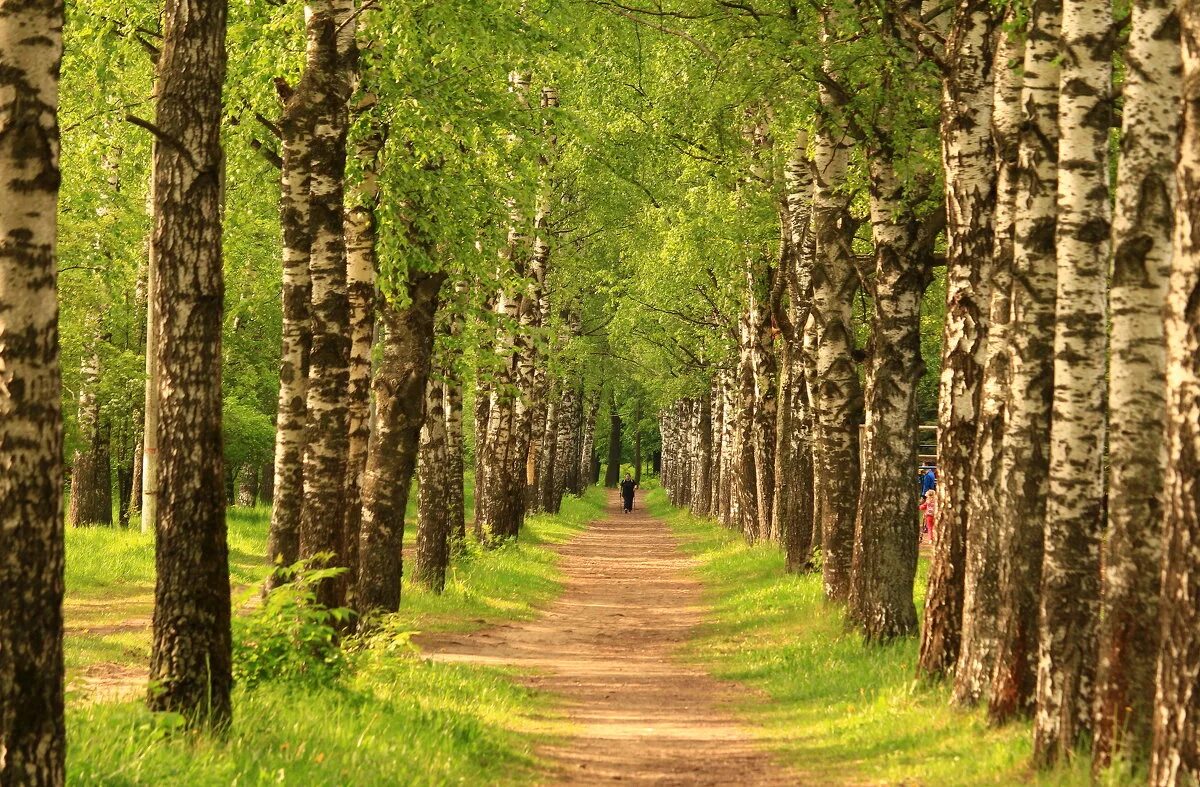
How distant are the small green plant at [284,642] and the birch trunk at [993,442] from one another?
187 inches

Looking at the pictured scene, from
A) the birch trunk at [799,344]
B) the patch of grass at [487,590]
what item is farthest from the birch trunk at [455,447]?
the birch trunk at [799,344]

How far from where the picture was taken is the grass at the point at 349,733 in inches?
311

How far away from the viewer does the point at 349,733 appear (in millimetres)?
9820

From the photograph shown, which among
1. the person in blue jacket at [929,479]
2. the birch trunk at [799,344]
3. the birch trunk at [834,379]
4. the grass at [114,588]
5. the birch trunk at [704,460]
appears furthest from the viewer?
the birch trunk at [704,460]

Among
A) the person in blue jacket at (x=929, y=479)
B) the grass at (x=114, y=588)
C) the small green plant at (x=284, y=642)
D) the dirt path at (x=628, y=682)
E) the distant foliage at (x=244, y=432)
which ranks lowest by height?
the dirt path at (x=628, y=682)

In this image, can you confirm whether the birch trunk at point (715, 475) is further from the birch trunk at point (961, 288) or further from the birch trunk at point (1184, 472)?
the birch trunk at point (1184, 472)

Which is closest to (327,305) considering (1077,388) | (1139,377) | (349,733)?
(349,733)

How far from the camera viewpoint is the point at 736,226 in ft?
86.4

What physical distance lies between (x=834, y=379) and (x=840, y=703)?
6.93m

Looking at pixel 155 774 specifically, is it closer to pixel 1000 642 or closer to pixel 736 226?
pixel 1000 642

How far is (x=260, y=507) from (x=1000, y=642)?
98.8 feet

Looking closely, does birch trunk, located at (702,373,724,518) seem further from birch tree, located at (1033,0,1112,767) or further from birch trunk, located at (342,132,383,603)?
birch tree, located at (1033,0,1112,767)

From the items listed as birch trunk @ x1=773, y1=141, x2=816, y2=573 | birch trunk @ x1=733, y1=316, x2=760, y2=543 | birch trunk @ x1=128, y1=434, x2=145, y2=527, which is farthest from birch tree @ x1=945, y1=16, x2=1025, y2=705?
birch trunk @ x1=128, y1=434, x2=145, y2=527

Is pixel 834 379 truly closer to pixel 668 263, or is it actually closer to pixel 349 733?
pixel 349 733
